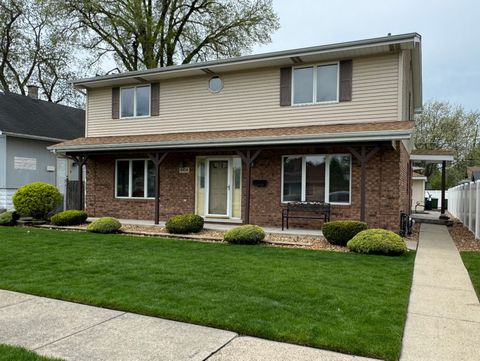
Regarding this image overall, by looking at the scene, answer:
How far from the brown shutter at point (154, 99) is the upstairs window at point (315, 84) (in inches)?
204

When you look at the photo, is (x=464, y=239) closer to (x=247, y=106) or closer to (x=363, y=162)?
(x=363, y=162)

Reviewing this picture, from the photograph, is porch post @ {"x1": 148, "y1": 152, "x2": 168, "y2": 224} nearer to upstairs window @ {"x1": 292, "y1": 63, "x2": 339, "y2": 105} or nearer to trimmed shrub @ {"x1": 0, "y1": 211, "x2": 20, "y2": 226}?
upstairs window @ {"x1": 292, "y1": 63, "x2": 339, "y2": 105}

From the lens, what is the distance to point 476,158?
126 feet

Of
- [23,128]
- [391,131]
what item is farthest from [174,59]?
[391,131]

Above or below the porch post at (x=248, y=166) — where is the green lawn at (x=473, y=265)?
below

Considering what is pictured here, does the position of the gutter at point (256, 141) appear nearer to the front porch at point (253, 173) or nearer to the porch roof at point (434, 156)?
the front porch at point (253, 173)

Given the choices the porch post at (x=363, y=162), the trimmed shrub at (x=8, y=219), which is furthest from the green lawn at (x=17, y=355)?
the trimmed shrub at (x=8, y=219)

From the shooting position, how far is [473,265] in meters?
7.74

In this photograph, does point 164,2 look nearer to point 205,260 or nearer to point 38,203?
point 38,203

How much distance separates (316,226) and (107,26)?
20.5 m

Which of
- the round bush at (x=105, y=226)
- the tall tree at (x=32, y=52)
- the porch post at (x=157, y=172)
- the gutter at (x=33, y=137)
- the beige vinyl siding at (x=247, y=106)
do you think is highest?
the tall tree at (x=32, y=52)

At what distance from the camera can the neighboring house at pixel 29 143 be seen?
17.4 metres

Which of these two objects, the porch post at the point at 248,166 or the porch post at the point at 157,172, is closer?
the porch post at the point at 248,166

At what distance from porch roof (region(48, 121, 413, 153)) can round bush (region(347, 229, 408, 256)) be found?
2.44 meters
